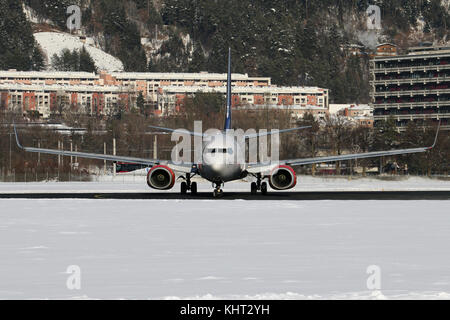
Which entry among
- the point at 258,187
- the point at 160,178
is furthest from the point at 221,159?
the point at 258,187

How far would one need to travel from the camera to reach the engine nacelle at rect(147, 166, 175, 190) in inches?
2286

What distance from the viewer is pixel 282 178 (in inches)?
2306

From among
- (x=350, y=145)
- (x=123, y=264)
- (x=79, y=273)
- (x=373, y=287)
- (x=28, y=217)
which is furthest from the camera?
(x=350, y=145)

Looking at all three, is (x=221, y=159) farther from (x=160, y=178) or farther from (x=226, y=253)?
(x=226, y=253)

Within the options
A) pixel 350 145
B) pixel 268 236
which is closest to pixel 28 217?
pixel 268 236

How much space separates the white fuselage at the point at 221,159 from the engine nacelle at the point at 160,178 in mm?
3058

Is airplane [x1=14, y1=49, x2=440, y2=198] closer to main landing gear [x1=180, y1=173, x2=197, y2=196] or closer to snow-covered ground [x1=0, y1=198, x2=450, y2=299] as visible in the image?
main landing gear [x1=180, y1=173, x2=197, y2=196]

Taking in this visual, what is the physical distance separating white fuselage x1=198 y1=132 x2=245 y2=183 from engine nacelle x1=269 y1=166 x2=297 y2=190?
129 inches

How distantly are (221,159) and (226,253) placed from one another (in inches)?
1066

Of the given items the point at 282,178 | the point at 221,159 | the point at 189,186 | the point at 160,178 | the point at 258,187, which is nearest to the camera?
the point at 221,159

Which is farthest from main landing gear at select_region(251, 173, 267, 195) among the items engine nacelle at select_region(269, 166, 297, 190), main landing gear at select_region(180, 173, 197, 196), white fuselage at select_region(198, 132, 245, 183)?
white fuselage at select_region(198, 132, 245, 183)
